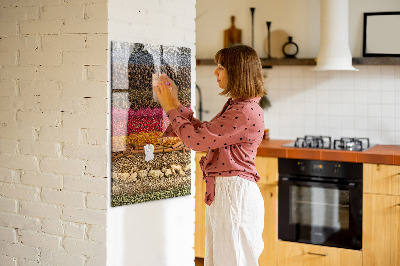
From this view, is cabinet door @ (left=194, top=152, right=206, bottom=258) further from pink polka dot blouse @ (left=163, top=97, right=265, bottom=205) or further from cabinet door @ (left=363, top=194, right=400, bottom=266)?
pink polka dot blouse @ (left=163, top=97, right=265, bottom=205)

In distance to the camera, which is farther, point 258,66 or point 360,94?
point 360,94

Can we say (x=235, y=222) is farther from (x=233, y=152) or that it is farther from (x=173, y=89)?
(x=173, y=89)

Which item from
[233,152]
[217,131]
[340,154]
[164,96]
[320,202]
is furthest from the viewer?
[320,202]

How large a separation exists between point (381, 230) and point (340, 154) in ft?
1.84

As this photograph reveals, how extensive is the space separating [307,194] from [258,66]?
165 cm

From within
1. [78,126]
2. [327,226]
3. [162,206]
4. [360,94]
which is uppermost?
[360,94]

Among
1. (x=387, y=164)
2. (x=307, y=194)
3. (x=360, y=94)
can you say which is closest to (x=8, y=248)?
(x=307, y=194)

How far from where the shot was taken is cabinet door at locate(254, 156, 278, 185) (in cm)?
400

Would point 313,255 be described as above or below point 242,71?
below

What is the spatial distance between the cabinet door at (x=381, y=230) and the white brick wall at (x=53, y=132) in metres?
1.85

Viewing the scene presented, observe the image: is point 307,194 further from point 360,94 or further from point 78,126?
point 78,126

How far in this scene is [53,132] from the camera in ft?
9.43

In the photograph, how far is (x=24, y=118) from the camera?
2967 mm

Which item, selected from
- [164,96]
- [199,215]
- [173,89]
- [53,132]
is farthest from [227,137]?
[199,215]
